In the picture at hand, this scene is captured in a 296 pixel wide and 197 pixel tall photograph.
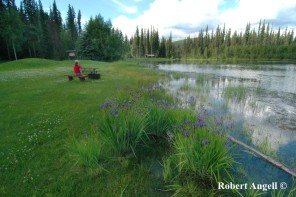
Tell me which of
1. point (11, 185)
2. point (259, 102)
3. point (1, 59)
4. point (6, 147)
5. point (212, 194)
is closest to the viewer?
point (212, 194)

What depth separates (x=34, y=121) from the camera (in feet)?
25.4

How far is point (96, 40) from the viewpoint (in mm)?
55750

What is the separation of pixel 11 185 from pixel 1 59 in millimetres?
62465

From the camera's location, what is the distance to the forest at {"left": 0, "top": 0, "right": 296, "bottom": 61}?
168 ft

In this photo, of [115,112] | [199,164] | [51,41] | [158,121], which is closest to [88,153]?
[115,112]

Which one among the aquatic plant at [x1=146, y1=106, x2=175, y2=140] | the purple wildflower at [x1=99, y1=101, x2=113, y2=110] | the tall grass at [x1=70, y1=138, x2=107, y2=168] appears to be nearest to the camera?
the tall grass at [x1=70, y1=138, x2=107, y2=168]

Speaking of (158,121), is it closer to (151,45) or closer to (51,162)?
(51,162)

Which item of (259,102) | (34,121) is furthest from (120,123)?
(259,102)

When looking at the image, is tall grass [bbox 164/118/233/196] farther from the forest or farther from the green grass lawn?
the forest

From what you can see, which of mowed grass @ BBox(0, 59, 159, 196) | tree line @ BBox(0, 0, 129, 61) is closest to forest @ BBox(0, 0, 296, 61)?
tree line @ BBox(0, 0, 129, 61)

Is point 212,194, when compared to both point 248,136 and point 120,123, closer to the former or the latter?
point 120,123

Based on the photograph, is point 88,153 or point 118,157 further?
point 118,157

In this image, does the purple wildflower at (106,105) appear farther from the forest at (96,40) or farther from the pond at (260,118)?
the forest at (96,40)

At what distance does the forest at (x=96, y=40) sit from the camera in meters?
51.3
